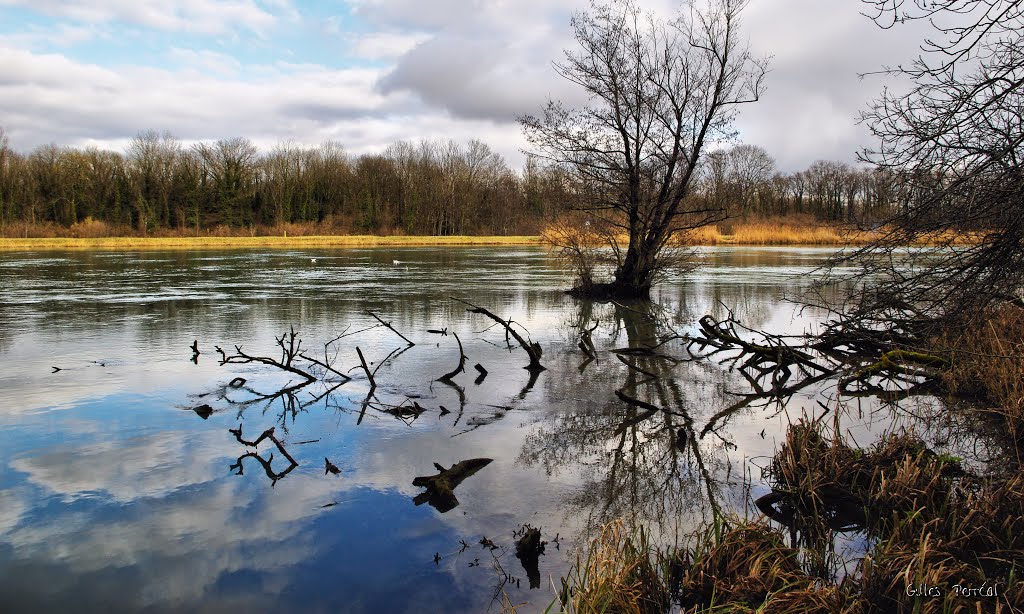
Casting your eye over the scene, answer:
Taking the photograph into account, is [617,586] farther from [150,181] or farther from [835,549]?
[150,181]

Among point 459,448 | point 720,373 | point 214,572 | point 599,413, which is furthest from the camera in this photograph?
point 720,373

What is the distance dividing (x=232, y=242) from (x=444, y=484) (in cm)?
5675

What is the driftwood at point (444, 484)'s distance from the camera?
549 cm

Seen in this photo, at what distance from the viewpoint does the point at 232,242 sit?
57219mm

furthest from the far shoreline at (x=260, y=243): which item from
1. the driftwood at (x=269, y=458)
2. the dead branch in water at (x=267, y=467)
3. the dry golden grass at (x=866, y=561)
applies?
the dry golden grass at (x=866, y=561)

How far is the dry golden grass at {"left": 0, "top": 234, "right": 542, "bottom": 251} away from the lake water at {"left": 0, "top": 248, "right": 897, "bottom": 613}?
4142 cm

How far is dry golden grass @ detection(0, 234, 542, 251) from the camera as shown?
50.3 m

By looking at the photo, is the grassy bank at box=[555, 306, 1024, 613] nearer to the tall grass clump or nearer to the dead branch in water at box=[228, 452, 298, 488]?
the tall grass clump

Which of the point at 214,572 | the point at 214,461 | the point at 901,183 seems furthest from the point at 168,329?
the point at 901,183

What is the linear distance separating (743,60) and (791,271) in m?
12.0

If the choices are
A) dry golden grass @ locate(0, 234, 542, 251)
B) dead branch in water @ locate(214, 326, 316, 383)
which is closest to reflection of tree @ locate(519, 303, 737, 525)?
dead branch in water @ locate(214, 326, 316, 383)

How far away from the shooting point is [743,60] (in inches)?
665

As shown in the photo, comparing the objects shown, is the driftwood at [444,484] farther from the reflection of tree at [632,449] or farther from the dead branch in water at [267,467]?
the dead branch in water at [267,467]

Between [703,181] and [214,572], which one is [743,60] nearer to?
[703,181]
